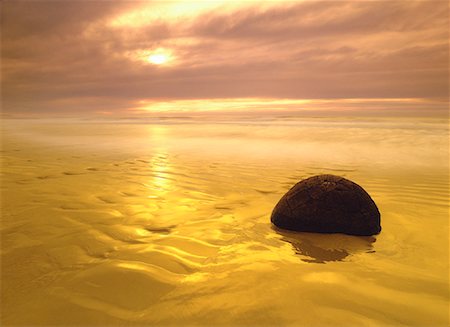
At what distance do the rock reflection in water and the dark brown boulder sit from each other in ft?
0.31

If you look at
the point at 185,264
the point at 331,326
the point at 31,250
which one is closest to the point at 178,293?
the point at 185,264

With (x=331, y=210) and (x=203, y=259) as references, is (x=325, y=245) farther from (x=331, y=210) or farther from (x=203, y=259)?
(x=203, y=259)

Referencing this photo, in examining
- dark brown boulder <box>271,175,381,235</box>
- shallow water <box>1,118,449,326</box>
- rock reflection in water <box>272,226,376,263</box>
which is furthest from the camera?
dark brown boulder <box>271,175,381,235</box>

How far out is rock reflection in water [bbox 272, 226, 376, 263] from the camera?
309cm

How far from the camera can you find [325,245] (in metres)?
3.37

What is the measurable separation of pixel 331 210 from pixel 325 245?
1.69ft

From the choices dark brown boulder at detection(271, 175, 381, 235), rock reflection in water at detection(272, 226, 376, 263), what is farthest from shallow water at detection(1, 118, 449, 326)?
dark brown boulder at detection(271, 175, 381, 235)

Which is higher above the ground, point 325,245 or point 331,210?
point 331,210

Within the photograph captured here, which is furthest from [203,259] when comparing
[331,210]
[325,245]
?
[331,210]

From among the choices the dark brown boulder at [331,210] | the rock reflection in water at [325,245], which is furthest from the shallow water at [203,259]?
the dark brown boulder at [331,210]

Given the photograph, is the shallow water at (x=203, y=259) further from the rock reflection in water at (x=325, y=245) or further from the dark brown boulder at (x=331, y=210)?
the dark brown boulder at (x=331, y=210)

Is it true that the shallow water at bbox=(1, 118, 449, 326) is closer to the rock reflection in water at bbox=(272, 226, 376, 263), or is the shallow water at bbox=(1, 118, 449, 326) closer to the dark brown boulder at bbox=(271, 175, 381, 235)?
the rock reflection in water at bbox=(272, 226, 376, 263)

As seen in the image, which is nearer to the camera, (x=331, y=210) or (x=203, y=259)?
(x=203, y=259)

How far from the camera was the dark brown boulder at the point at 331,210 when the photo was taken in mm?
3686
